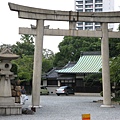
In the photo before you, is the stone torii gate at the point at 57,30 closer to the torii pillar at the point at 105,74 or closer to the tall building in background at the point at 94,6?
the torii pillar at the point at 105,74

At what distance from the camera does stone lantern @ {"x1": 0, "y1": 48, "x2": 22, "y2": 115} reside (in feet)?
62.2

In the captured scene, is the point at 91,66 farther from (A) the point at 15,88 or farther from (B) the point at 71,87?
(A) the point at 15,88

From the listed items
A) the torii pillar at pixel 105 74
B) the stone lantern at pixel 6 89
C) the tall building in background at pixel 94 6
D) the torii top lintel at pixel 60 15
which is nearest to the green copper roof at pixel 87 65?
the torii pillar at pixel 105 74

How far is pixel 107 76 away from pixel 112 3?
11749cm

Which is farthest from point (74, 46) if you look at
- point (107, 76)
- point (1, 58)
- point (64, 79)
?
point (1, 58)

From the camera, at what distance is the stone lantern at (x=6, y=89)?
1895 cm

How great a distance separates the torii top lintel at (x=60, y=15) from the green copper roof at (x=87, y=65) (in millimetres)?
27452

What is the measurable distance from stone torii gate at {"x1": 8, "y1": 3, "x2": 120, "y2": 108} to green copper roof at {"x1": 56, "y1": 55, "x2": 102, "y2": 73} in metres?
27.4

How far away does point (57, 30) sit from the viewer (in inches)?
951

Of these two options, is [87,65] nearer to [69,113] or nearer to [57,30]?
[57,30]

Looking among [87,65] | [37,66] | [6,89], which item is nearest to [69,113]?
[6,89]

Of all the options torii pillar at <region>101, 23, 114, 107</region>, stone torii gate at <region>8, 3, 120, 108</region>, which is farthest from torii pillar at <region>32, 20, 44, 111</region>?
torii pillar at <region>101, 23, 114, 107</region>

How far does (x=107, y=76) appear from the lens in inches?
960

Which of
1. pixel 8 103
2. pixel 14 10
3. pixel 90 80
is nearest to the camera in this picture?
pixel 8 103
